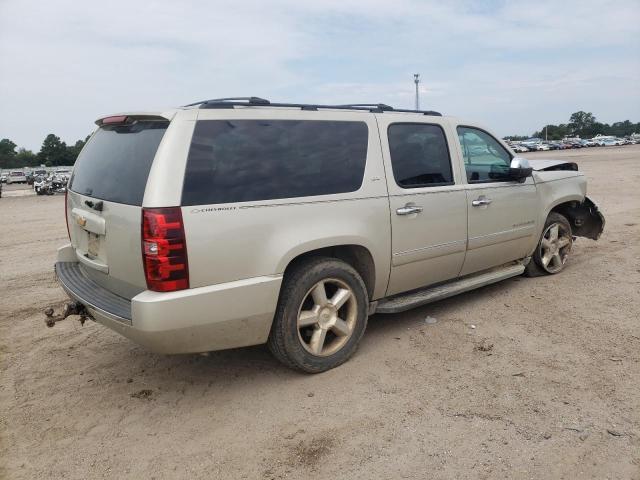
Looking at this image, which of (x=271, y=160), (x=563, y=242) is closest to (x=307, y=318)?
(x=271, y=160)

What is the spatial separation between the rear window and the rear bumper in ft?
2.05

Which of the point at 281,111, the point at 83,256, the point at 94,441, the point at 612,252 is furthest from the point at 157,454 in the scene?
the point at 612,252

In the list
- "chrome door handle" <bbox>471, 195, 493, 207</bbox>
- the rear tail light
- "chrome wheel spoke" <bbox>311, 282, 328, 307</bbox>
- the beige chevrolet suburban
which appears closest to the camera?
the rear tail light

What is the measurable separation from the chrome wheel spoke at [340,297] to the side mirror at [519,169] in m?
2.30

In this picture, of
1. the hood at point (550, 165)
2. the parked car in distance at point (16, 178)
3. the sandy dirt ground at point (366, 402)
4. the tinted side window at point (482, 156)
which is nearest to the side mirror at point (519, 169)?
the tinted side window at point (482, 156)

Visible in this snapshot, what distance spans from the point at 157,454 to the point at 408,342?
85.2 inches

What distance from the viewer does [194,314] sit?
118 inches

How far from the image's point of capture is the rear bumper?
2.93 m

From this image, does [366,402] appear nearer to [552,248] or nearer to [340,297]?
[340,297]

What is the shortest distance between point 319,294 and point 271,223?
66 centimetres

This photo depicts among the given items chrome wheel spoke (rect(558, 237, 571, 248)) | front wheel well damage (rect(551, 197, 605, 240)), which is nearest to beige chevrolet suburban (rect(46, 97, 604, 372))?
chrome wheel spoke (rect(558, 237, 571, 248))

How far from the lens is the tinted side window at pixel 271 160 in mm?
3070

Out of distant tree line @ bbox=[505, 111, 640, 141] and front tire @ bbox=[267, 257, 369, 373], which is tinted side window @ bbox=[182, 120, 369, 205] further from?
distant tree line @ bbox=[505, 111, 640, 141]

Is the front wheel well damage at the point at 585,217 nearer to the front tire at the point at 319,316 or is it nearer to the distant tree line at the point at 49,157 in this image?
the front tire at the point at 319,316
